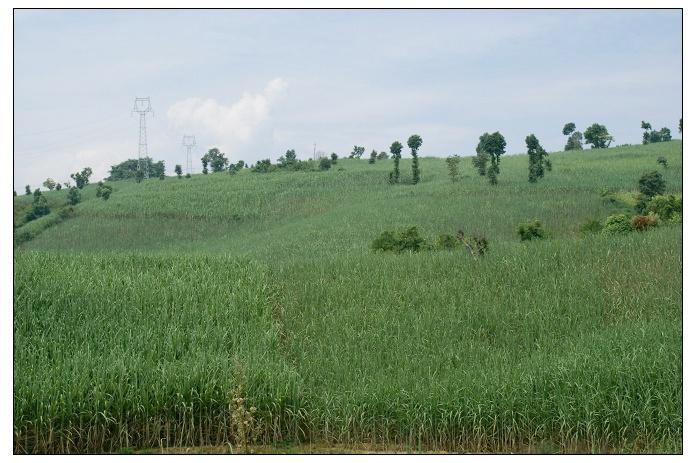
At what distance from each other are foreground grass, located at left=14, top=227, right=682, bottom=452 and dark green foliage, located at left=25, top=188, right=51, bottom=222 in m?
35.3

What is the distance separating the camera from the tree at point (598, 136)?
6475 cm

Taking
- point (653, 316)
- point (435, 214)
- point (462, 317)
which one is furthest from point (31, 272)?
point (435, 214)

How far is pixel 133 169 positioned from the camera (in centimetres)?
7712

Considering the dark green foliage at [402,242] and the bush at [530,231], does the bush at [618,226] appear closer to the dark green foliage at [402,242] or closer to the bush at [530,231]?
the bush at [530,231]

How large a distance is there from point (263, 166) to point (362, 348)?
2086 inches

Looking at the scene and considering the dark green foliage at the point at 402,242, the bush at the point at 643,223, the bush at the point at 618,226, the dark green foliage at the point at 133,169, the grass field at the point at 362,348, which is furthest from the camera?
the dark green foliage at the point at 133,169

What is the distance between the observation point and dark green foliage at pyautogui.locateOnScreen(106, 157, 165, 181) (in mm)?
71312

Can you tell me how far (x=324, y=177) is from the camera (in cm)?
5616

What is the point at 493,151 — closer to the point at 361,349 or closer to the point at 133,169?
the point at 361,349

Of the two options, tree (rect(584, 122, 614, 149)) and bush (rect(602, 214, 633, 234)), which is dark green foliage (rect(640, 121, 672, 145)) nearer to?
→ tree (rect(584, 122, 614, 149))

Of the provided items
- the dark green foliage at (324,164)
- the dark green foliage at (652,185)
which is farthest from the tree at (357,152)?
the dark green foliage at (652,185)

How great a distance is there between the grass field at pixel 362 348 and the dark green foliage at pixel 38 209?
116 ft

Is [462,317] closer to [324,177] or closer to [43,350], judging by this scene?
[43,350]

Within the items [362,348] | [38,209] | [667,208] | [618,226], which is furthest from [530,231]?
[38,209]
